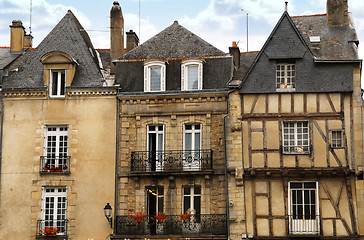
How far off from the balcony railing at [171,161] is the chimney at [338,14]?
255 inches

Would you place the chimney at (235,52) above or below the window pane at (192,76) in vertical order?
above

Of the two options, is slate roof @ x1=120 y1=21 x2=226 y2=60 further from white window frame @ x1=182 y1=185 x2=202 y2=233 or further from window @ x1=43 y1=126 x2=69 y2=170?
white window frame @ x1=182 y1=185 x2=202 y2=233

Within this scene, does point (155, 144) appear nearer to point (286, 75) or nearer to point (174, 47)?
point (174, 47)

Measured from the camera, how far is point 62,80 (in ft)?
75.9

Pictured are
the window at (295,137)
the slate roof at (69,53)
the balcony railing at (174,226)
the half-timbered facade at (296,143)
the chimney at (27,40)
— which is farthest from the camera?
the chimney at (27,40)

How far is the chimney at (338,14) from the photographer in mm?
22844

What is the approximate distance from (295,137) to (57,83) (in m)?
8.66

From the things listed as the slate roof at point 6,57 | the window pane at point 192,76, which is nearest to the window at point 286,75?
the window pane at point 192,76

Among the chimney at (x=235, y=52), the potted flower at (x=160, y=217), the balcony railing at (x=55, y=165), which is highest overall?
the chimney at (x=235, y=52)

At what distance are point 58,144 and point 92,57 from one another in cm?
356

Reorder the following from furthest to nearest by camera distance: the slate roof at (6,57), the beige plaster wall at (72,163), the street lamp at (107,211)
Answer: the slate roof at (6,57)
the beige plaster wall at (72,163)
the street lamp at (107,211)

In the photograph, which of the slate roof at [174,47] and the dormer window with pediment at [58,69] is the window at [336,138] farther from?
the dormer window with pediment at [58,69]

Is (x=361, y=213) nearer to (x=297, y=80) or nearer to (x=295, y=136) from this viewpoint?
(x=295, y=136)

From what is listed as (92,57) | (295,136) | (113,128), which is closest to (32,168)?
(113,128)
